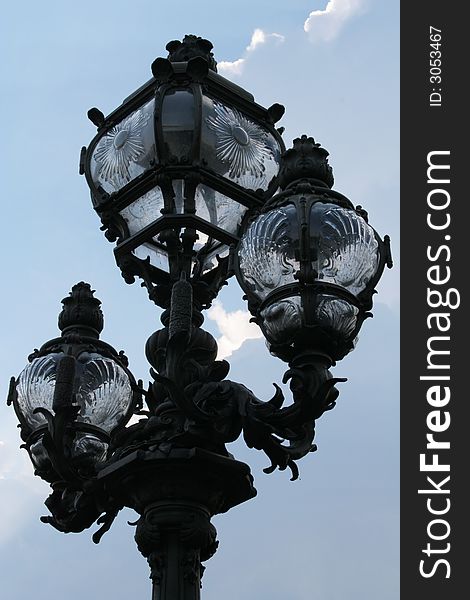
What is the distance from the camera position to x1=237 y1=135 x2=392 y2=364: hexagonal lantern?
4539 mm

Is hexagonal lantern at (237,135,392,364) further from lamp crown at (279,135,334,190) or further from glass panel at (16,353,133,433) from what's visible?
glass panel at (16,353,133,433)

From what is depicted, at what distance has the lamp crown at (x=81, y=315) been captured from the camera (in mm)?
6348

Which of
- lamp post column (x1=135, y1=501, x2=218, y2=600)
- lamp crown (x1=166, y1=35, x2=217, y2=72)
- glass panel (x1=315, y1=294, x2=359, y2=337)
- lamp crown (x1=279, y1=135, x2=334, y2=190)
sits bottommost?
lamp post column (x1=135, y1=501, x2=218, y2=600)

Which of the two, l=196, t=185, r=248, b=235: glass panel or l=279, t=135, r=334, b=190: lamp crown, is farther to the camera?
l=196, t=185, r=248, b=235: glass panel

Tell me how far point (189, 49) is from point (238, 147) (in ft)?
2.57

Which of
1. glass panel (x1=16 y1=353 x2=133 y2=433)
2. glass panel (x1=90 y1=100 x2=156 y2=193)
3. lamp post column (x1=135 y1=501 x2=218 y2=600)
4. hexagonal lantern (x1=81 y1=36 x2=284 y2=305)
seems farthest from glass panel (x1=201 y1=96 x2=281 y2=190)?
lamp post column (x1=135 y1=501 x2=218 y2=600)

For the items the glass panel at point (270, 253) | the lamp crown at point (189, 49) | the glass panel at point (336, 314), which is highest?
the lamp crown at point (189, 49)

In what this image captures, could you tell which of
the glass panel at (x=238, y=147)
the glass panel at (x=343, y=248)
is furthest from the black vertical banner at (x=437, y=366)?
the glass panel at (x=343, y=248)

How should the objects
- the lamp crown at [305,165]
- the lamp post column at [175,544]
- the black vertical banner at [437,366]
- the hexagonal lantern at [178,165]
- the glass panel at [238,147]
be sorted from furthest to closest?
the black vertical banner at [437,366] → the glass panel at [238,147] → the hexagonal lantern at [178,165] → the lamp crown at [305,165] → the lamp post column at [175,544]

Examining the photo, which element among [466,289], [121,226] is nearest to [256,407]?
[121,226]

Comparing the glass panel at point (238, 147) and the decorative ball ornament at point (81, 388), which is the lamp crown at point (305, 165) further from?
the decorative ball ornament at point (81, 388)

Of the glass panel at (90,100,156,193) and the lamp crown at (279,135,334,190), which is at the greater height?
the glass panel at (90,100,156,193)

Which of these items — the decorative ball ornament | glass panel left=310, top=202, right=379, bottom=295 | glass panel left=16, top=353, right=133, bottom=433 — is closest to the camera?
glass panel left=310, top=202, right=379, bottom=295

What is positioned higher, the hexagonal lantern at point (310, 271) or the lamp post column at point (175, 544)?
the hexagonal lantern at point (310, 271)
